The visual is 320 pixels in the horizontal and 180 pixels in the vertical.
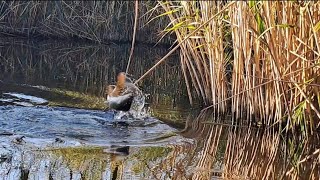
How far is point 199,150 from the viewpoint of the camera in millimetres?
4793

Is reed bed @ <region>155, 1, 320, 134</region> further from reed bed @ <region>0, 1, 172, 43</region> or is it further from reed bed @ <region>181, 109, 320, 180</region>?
reed bed @ <region>0, 1, 172, 43</region>

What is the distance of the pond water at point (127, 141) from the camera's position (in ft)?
13.4

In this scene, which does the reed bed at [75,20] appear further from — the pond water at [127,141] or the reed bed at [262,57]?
the reed bed at [262,57]

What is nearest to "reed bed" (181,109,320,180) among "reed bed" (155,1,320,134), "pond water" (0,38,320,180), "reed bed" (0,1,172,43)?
"pond water" (0,38,320,180)

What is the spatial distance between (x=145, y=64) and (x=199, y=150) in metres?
5.65

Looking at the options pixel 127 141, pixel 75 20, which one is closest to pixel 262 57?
pixel 127 141

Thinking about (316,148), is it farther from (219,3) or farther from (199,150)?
(219,3)

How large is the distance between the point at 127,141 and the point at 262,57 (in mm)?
1366

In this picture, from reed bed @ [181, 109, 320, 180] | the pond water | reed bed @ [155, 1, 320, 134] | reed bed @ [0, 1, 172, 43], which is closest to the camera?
the pond water

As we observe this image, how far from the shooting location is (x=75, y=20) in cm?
1281

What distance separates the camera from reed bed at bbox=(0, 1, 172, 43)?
12703mm

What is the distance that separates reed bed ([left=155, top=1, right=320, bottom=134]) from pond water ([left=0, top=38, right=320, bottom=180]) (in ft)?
0.60

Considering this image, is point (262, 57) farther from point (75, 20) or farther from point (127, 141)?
point (75, 20)

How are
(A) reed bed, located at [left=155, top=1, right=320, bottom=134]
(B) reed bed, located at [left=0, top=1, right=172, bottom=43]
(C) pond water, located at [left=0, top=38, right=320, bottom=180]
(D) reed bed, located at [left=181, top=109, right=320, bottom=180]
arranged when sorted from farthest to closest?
1. (B) reed bed, located at [left=0, top=1, right=172, bottom=43]
2. (A) reed bed, located at [left=155, top=1, right=320, bottom=134]
3. (D) reed bed, located at [left=181, top=109, right=320, bottom=180]
4. (C) pond water, located at [left=0, top=38, right=320, bottom=180]
